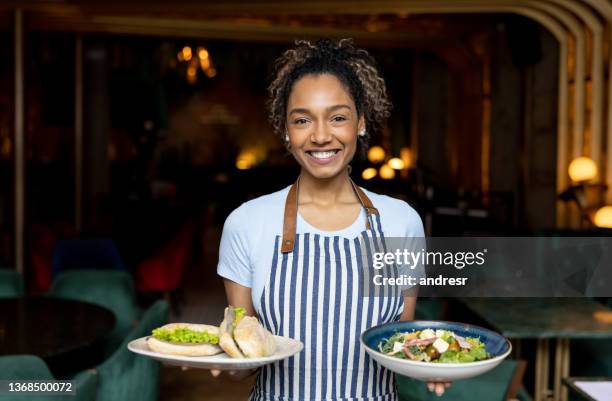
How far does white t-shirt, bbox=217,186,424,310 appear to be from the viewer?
4.75 feet

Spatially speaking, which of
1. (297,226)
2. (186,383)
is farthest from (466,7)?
(297,226)

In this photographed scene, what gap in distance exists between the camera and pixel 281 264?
1433 mm

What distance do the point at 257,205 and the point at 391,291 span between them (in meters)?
0.35

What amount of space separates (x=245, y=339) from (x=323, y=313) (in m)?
0.26

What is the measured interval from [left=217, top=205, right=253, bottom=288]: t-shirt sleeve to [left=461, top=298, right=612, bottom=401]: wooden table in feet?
5.99

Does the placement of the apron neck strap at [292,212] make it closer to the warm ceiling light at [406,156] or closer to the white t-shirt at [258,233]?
the white t-shirt at [258,233]

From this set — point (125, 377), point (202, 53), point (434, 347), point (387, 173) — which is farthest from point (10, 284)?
point (202, 53)

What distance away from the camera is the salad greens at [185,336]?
4.03 ft

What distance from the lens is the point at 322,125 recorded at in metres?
1.37

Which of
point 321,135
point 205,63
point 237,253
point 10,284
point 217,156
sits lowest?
point 10,284
